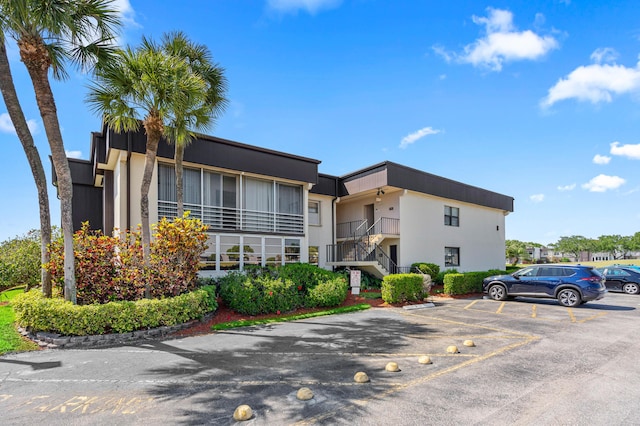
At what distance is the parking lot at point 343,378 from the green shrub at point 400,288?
3.63 metres

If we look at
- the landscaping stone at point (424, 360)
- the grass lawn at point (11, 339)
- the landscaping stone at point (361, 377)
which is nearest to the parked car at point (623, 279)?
the landscaping stone at point (424, 360)

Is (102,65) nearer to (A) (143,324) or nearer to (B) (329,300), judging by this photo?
(A) (143,324)

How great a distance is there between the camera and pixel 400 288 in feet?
42.0

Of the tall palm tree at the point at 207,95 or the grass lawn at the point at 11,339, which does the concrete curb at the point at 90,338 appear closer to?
the grass lawn at the point at 11,339

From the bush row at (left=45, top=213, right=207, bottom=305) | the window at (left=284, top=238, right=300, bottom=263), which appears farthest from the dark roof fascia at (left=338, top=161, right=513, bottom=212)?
the bush row at (left=45, top=213, right=207, bottom=305)

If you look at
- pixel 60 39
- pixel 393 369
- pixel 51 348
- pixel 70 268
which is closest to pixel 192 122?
pixel 60 39

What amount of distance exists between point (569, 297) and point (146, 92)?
50.8 feet

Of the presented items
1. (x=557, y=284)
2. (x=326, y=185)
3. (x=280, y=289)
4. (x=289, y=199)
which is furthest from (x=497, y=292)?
(x=289, y=199)

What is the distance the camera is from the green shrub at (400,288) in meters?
12.7

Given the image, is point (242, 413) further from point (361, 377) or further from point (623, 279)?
point (623, 279)

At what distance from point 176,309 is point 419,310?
798 centimetres

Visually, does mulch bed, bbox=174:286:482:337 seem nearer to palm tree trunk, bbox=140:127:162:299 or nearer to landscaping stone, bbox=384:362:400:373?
palm tree trunk, bbox=140:127:162:299

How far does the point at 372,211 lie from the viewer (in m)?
19.9

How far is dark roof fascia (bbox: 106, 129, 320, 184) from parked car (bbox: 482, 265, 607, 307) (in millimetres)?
9373
